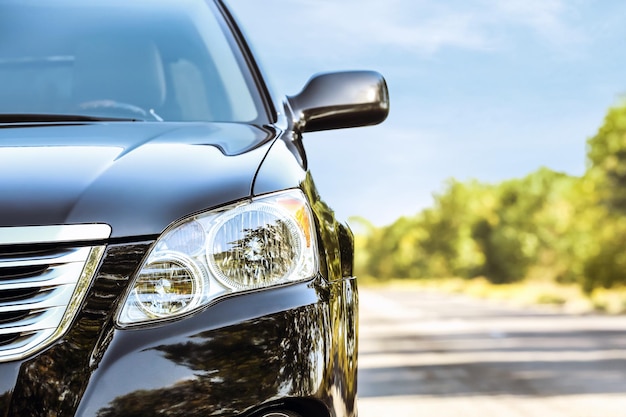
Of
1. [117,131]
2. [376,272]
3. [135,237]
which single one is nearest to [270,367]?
[135,237]

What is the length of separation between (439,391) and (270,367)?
18.1 ft

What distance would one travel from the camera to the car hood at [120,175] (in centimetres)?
192

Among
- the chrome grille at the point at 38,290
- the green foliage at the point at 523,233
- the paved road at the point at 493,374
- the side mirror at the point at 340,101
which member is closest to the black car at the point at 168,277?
the chrome grille at the point at 38,290

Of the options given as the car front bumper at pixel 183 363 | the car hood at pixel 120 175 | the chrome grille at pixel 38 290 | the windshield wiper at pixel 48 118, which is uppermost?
the windshield wiper at pixel 48 118

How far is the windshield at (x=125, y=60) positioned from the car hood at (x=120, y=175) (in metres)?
0.58

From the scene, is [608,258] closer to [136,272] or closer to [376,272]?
[136,272]

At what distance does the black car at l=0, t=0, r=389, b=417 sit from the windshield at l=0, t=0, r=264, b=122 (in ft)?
1.58

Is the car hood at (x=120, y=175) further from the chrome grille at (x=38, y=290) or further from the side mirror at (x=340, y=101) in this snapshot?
the side mirror at (x=340, y=101)

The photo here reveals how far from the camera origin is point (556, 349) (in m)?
11.4

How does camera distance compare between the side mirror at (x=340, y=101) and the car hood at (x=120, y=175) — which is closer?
the car hood at (x=120, y=175)

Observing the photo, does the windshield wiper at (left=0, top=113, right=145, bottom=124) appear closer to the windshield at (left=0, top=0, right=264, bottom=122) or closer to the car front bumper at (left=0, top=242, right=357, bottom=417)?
the windshield at (left=0, top=0, right=264, bottom=122)

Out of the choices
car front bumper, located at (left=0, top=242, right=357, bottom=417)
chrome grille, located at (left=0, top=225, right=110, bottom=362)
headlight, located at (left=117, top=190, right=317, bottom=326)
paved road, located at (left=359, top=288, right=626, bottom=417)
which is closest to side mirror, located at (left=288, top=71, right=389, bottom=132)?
headlight, located at (left=117, top=190, right=317, bottom=326)

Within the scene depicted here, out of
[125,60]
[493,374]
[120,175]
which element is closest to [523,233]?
[493,374]

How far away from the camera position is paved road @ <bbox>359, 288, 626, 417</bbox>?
6309 millimetres
